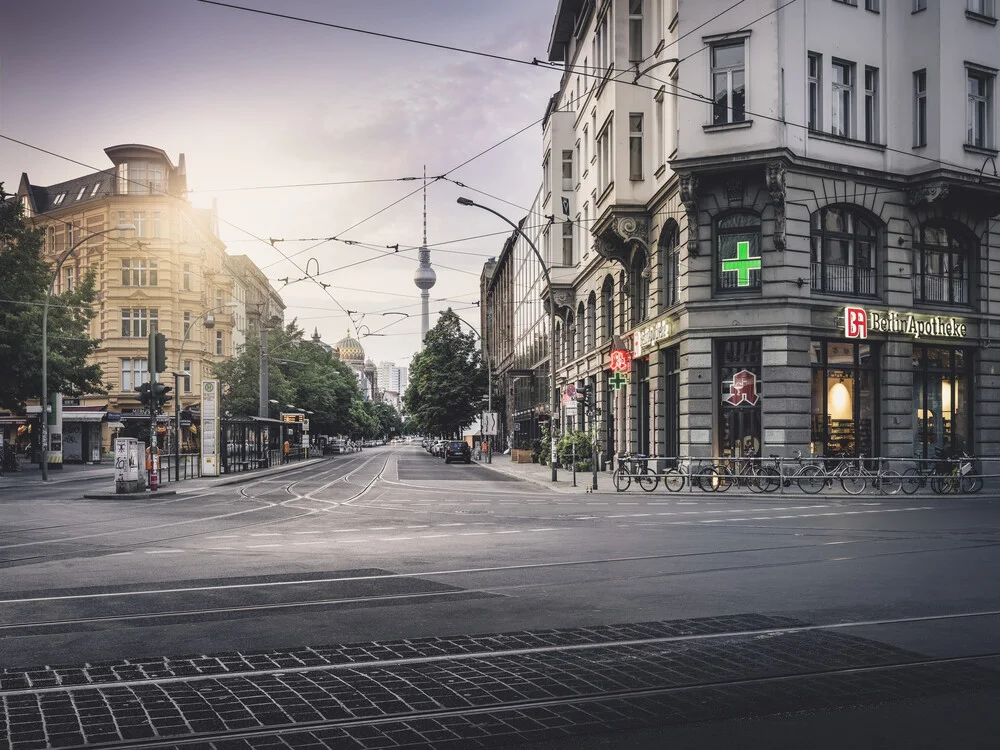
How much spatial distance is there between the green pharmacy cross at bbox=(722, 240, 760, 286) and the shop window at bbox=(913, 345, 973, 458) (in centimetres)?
642

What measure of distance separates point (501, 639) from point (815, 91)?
88.1 ft

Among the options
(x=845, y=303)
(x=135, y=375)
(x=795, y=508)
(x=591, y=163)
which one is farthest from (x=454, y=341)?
(x=795, y=508)

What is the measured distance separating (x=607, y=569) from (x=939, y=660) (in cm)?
497

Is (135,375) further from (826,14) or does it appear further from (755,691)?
(755,691)

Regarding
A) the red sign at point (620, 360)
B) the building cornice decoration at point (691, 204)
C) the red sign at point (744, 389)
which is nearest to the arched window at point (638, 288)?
the red sign at point (620, 360)

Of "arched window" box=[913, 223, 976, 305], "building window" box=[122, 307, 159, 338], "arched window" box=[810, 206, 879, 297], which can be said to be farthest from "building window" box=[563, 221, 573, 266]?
"building window" box=[122, 307, 159, 338]

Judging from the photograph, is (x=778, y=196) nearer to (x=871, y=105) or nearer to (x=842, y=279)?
(x=842, y=279)

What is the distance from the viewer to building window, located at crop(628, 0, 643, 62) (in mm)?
35219

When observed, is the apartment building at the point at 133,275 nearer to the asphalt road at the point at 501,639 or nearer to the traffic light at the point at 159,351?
the traffic light at the point at 159,351

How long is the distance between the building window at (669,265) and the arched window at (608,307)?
7248 millimetres

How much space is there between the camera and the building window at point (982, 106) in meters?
31.7

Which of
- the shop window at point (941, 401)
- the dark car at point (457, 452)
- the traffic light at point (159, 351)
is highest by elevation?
the traffic light at point (159, 351)

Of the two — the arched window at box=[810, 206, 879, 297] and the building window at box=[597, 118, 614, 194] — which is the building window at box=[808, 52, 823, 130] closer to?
the arched window at box=[810, 206, 879, 297]

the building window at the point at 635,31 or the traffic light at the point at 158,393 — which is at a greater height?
the building window at the point at 635,31
